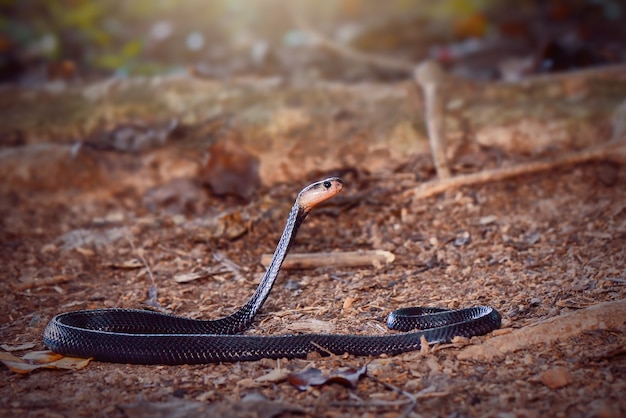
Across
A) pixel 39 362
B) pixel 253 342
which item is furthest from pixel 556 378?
pixel 39 362

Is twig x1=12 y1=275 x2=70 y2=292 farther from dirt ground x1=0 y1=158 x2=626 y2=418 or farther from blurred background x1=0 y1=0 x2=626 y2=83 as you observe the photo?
blurred background x1=0 y1=0 x2=626 y2=83

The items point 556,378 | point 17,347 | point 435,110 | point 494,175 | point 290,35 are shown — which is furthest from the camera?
point 290,35

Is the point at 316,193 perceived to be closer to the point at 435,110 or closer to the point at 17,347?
the point at 17,347

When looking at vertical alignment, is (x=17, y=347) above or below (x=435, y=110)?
below

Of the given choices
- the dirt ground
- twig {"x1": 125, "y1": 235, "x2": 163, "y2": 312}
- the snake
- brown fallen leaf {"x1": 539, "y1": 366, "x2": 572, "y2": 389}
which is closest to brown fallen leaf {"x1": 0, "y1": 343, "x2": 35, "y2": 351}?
the dirt ground

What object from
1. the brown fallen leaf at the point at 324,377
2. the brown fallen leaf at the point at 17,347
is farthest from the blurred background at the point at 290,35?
the brown fallen leaf at the point at 324,377

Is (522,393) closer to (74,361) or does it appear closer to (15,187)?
(74,361)
